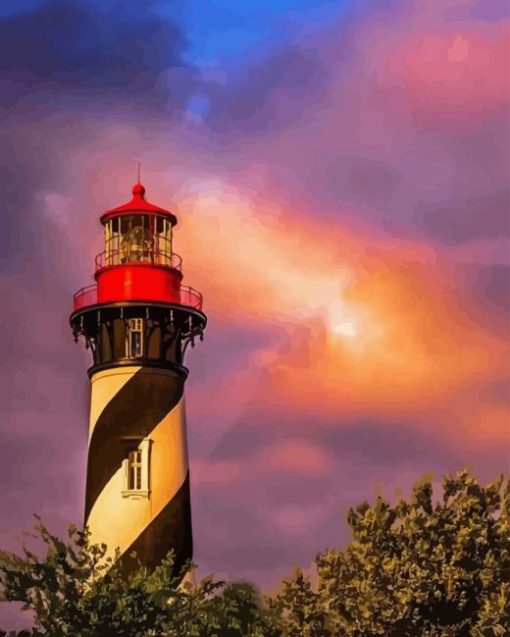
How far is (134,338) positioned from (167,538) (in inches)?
274

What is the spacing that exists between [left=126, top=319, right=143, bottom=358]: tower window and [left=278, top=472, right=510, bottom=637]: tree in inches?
369

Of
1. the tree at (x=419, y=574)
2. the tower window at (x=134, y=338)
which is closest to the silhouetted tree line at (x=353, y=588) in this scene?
the tree at (x=419, y=574)

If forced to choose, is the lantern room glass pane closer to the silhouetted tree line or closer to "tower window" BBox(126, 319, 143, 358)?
"tower window" BBox(126, 319, 143, 358)

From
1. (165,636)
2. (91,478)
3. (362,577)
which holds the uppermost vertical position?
(91,478)

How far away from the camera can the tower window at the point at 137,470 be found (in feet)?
184

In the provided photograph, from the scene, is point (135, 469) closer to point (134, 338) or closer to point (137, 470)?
point (137, 470)

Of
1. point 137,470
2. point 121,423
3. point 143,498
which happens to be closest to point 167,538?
point 143,498

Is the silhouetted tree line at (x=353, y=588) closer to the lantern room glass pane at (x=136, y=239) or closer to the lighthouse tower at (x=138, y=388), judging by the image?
the lighthouse tower at (x=138, y=388)

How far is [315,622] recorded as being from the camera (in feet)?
176

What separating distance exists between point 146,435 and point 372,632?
1037 centimetres

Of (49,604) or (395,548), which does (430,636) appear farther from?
(49,604)

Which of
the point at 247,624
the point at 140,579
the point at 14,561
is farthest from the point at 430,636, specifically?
the point at 14,561

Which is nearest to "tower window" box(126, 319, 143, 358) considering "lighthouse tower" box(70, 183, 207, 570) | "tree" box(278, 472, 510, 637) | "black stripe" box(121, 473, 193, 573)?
"lighthouse tower" box(70, 183, 207, 570)

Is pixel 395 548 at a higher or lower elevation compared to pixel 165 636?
higher
